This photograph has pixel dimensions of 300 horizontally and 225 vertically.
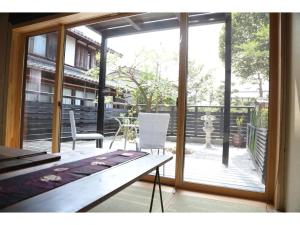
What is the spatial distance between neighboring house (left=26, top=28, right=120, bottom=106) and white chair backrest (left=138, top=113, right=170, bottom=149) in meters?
0.78

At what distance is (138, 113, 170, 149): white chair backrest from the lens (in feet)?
10.1

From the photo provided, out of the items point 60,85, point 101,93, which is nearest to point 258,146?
A: point 101,93

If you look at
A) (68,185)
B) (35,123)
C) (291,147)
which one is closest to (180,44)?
(291,147)

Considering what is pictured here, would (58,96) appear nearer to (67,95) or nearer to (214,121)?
(67,95)

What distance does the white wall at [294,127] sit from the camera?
1.89 metres

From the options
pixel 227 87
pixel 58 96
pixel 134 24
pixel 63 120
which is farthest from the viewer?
pixel 63 120

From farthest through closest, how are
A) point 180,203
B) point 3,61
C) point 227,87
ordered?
point 3,61, point 227,87, point 180,203

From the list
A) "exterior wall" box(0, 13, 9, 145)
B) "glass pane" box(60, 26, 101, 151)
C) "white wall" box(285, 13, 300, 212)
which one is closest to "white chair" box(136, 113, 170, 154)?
"glass pane" box(60, 26, 101, 151)

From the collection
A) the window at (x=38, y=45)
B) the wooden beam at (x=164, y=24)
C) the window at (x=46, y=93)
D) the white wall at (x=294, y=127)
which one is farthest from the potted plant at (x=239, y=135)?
the window at (x=38, y=45)

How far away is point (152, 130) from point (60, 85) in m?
1.54

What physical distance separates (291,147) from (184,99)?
3.87 feet

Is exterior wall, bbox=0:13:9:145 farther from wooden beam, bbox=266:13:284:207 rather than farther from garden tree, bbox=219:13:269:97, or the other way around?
wooden beam, bbox=266:13:284:207

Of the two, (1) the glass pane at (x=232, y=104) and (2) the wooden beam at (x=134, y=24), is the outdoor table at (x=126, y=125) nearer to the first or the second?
(1) the glass pane at (x=232, y=104)

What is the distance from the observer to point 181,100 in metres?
2.77
